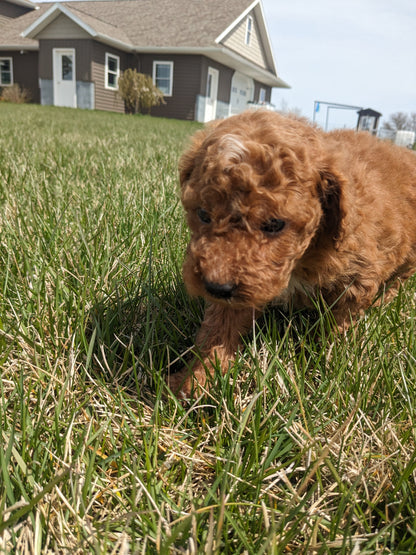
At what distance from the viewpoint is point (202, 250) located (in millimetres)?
1550

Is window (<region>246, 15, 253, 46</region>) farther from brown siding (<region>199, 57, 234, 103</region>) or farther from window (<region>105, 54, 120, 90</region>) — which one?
window (<region>105, 54, 120, 90</region>)

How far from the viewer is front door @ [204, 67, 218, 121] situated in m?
25.8

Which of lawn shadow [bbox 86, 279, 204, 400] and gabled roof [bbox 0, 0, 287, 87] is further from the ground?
gabled roof [bbox 0, 0, 287, 87]

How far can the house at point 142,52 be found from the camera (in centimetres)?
2294

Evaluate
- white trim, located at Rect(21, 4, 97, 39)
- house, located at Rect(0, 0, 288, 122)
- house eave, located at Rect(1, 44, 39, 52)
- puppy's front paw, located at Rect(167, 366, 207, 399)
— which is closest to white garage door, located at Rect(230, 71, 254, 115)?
house, located at Rect(0, 0, 288, 122)

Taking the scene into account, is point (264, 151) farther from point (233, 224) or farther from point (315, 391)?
point (315, 391)

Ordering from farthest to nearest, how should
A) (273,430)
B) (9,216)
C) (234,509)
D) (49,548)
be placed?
(9,216)
(273,430)
(234,509)
(49,548)

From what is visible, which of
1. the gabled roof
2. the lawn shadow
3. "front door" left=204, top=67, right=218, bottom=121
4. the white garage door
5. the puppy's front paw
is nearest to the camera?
the puppy's front paw

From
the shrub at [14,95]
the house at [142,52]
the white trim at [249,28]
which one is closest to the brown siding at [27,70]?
the house at [142,52]

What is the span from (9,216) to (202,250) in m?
1.99

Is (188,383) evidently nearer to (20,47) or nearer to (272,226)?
(272,226)

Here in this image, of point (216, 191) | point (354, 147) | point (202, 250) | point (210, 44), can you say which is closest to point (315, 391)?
point (202, 250)

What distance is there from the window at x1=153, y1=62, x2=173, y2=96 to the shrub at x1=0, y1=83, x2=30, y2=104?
730 cm

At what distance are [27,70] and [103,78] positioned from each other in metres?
5.72
